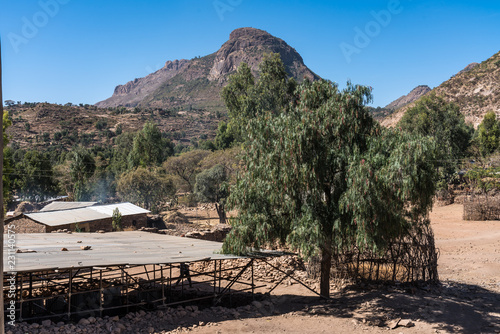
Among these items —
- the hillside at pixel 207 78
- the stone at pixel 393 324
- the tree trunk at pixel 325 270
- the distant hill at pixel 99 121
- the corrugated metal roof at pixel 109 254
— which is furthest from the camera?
the hillside at pixel 207 78

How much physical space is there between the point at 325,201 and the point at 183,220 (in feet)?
86.3

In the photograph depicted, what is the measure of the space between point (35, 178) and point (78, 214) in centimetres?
3129

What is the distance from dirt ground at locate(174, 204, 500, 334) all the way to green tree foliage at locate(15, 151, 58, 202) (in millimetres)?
45573

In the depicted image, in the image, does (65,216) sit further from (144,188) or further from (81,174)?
(81,174)

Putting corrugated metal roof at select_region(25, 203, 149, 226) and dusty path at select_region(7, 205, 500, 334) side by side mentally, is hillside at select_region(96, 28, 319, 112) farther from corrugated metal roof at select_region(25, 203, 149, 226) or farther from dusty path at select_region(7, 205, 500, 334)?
dusty path at select_region(7, 205, 500, 334)

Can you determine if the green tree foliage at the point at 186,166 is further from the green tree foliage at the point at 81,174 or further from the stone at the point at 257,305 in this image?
the stone at the point at 257,305

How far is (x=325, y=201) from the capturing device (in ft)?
39.1

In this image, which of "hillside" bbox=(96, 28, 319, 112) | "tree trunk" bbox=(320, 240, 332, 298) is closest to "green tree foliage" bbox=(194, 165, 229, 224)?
"tree trunk" bbox=(320, 240, 332, 298)

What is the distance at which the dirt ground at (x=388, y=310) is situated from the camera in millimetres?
10680

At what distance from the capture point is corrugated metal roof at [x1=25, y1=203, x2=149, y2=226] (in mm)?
22250

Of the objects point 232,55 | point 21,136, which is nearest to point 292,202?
point 21,136

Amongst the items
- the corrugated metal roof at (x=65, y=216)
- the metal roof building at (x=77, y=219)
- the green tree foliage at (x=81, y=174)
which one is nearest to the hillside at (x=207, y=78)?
the green tree foliage at (x=81, y=174)

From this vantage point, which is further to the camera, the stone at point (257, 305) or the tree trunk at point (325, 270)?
the tree trunk at point (325, 270)

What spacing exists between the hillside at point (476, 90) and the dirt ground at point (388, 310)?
5754 centimetres
